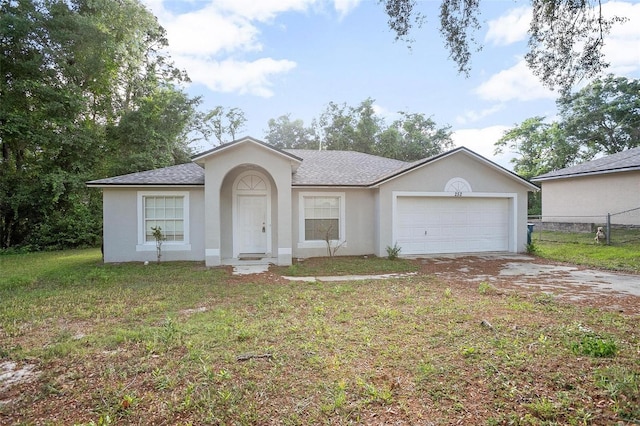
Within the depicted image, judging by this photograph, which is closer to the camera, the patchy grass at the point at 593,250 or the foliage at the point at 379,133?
the patchy grass at the point at 593,250

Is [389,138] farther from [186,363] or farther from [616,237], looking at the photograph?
[186,363]

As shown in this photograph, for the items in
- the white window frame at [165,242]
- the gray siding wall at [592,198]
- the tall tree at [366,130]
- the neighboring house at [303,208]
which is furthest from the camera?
the tall tree at [366,130]

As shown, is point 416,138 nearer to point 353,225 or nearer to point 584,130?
point 584,130

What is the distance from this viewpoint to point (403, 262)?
35.4 feet

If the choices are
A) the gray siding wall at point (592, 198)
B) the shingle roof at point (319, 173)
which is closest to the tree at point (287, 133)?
the shingle roof at point (319, 173)

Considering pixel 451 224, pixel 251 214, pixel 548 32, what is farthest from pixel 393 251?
pixel 548 32

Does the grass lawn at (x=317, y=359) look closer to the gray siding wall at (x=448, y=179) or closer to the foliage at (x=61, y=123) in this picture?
the gray siding wall at (x=448, y=179)

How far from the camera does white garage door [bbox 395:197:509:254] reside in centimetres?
1206

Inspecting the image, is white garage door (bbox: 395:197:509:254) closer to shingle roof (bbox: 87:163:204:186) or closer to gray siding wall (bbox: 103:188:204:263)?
shingle roof (bbox: 87:163:204:186)

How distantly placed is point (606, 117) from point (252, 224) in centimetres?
3117

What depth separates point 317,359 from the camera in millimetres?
3793

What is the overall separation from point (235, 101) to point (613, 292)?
33227mm

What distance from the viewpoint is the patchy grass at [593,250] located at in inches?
400

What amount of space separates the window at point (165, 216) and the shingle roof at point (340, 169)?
411 cm
